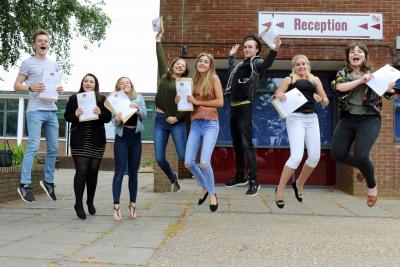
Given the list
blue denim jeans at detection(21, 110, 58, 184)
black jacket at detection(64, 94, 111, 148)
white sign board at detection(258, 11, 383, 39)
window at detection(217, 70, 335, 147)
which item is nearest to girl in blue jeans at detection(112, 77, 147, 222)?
black jacket at detection(64, 94, 111, 148)

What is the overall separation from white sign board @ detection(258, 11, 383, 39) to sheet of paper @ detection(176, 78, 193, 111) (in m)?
4.73

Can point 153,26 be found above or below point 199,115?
above

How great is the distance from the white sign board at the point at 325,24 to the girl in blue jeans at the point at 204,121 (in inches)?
179

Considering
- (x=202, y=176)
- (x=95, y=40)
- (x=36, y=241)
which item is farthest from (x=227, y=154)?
(x=95, y=40)

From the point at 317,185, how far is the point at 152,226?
7117 mm

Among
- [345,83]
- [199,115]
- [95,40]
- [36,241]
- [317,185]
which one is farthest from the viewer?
[95,40]

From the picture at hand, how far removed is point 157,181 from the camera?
1048cm

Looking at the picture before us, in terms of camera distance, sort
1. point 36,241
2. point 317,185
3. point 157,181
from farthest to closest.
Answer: point 317,185 → point 157,181 → point 36,241

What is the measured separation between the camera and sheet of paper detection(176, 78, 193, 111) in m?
6.60

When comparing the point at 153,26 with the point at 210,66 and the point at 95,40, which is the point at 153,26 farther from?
the point at 95,40

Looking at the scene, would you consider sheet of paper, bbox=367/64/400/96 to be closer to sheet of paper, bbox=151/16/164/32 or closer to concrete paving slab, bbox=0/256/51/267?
sheet of paper, bbox=151/16/164/32

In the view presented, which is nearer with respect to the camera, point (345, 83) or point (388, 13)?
point (345, 83)

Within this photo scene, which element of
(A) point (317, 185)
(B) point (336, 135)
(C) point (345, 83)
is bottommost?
(A) point (317, 185)

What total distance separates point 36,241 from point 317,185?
858 centimetres
